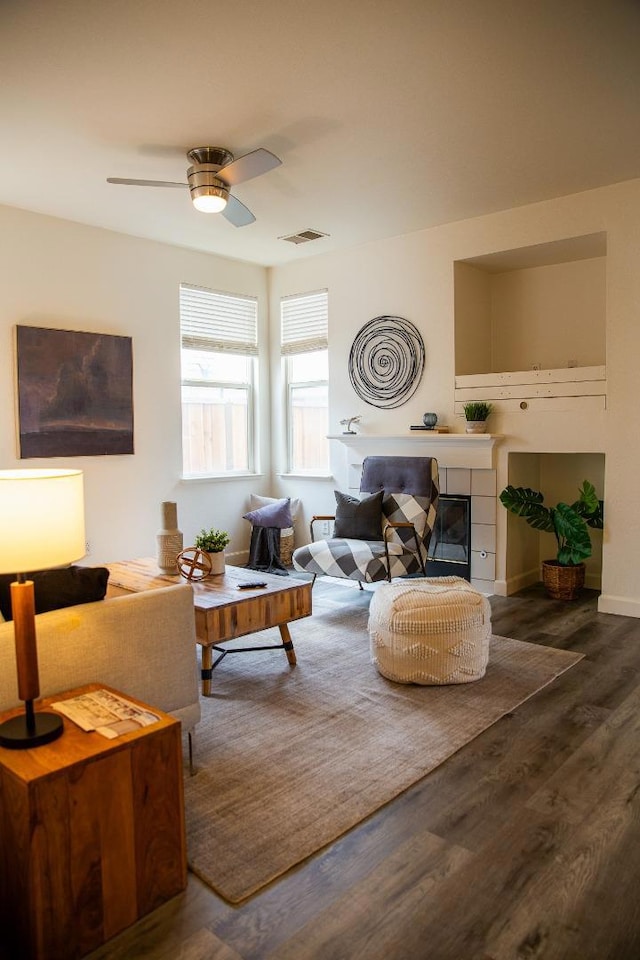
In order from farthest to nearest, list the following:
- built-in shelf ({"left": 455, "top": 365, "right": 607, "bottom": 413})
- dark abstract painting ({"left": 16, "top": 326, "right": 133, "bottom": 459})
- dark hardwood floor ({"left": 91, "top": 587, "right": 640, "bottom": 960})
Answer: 1. dark abstract painting ({"left": 16, "top": 326, "right": 133, "bottom": 459})
2. built-in shelf ({"left": 455, "top": 365, "right": 607, "bottom": 413})
3. dark hardwood floor ({"left": 91, "top": 587, "right": 640, "bottom": 960})

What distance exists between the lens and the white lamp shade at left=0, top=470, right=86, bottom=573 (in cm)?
166

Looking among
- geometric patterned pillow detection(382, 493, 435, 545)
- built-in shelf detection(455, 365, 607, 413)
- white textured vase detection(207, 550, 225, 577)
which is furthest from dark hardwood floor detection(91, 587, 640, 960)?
built-in shelf detection(455, 365, 607, 413)

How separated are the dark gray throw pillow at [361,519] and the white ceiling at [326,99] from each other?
2.08 meters

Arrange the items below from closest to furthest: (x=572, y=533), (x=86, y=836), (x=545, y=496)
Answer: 1. (x=86, y=836)
2. (x=572, y=533)
3. (x=545, y=496)

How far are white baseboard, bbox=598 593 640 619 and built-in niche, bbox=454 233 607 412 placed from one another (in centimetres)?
138

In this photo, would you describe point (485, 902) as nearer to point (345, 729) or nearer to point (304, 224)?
point (345, 729)

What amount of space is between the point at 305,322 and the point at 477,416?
6.91ft

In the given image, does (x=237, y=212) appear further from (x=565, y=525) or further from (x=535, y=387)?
(x=565, y=525)

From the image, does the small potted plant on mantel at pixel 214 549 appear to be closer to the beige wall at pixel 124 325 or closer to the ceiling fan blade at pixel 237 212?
the beige wall at pixel 124 325

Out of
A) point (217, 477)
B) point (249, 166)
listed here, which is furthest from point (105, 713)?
point (217, 477)

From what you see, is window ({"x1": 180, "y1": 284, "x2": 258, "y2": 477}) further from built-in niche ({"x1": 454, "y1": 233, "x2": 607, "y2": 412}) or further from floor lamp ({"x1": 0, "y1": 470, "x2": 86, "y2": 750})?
floor lamp ({"x1": 0, "y1": 470, "x2": 86, "y2": 750})

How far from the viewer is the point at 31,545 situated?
5.53ft

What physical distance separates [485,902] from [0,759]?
4.27ft

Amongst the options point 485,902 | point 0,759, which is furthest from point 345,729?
point 0,759
